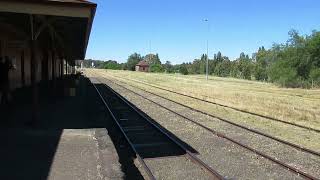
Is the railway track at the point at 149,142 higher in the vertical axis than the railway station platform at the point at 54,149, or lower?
lower

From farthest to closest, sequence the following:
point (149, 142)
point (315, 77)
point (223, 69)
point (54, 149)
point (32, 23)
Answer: point (223, 69) → point (315, 77) → point (149, 142) → point (32, 23) → point (54, 149)

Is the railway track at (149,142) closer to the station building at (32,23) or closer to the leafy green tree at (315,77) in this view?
the station building at (32,23)

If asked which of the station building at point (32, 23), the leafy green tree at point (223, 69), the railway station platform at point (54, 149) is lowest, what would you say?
the leafy green tree at point (223, 69)

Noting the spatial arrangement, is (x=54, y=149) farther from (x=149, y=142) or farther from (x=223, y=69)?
(x=223, y=69)

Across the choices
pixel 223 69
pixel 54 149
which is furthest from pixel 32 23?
pixel 223 69

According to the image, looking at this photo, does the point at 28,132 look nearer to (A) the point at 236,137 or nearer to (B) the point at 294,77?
(A) the point at 236,137

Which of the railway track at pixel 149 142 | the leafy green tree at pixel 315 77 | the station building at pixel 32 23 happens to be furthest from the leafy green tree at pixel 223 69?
the railway track at pixel 149 142

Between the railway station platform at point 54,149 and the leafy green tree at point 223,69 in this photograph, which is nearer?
the railway station platform at point 54,149

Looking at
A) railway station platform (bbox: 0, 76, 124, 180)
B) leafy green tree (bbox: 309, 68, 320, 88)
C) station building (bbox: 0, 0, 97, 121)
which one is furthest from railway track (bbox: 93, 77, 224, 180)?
leafy green tree (bbox: 309, 68, 320, 88)

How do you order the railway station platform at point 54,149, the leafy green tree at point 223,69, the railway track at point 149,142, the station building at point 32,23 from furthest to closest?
the leafy green tree at point 223,69 < the station building at point 32,23 < the railway track at point 149,142 < the railway station platform at point 54,149

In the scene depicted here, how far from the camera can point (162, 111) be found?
2327 centimetres

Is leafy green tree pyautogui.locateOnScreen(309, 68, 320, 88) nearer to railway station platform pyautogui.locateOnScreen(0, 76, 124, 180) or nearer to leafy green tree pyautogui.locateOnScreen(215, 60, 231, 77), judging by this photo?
railway station platform pyautogui.locateOnScreen(0, 76, 124, 180)

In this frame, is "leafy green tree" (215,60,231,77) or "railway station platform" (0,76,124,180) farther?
"leafy green tree" (215,60,231,77)

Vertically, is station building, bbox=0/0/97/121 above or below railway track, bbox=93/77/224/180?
above
